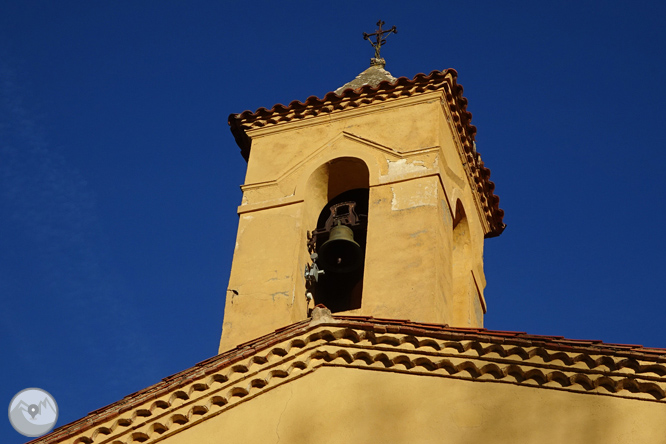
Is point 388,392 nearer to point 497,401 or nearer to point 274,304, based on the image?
point 497,401

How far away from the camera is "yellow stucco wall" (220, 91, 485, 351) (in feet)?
36.2

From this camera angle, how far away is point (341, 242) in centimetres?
1155

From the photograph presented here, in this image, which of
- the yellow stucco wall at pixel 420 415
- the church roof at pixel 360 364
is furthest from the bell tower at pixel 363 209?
the yellow stucco wall at pixel 420 415

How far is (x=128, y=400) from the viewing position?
27.6 ft

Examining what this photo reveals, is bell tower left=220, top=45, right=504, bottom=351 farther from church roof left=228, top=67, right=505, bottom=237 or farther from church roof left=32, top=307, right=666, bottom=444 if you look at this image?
church roof left=32, top=307, right=666, bottom=444

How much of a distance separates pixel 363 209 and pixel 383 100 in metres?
1.18

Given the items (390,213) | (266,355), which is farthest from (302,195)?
(266,355)

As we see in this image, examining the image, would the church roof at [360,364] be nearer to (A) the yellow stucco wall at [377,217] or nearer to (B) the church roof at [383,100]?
(A) the yellow stucco wall at [377,217]

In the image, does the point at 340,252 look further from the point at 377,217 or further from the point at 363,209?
the point at 363,209

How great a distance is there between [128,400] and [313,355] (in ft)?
4.46

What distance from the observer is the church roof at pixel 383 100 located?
1246cm

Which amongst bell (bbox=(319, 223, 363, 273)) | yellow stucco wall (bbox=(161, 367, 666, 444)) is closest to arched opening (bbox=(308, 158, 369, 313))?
bell (bbox=(319, 223, 363, 273))

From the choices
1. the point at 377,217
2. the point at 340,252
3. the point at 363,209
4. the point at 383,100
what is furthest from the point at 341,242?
the point at 383,100

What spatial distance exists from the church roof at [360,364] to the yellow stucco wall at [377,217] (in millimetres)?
2433
